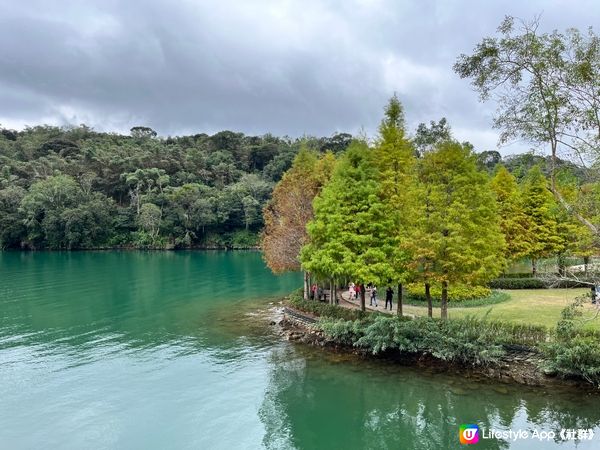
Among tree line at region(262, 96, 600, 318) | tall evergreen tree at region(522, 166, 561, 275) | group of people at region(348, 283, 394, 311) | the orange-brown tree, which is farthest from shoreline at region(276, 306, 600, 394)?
tall evergreen tree at region(522, 166, 561, 275)

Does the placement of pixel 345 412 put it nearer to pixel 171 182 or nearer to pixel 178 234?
pixel 178 234

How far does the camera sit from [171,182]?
108 meters

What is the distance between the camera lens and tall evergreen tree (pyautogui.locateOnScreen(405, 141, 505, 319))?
22.9 meters

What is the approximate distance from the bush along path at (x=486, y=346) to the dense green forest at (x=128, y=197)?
63616mm

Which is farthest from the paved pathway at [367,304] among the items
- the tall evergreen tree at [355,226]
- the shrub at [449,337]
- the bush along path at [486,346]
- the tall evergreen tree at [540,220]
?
the tall evergreen tree at [540,220]

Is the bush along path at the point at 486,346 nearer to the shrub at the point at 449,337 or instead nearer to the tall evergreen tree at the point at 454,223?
the shrub at the point at 449,337

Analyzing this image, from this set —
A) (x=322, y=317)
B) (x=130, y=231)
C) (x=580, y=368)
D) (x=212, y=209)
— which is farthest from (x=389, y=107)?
(x=130, y=231)

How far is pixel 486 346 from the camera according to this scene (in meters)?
21.3

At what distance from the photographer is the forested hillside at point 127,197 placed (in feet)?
308

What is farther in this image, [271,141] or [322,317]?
[271,141]

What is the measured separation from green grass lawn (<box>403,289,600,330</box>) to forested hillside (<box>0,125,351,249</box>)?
7233 centimetres

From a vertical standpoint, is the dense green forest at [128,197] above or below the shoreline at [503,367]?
above

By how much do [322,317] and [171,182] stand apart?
88.2 metres

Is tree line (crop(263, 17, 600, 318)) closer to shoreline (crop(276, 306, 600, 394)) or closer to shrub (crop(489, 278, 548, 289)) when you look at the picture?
shoreline (crop(276, 306, 600, 394))
